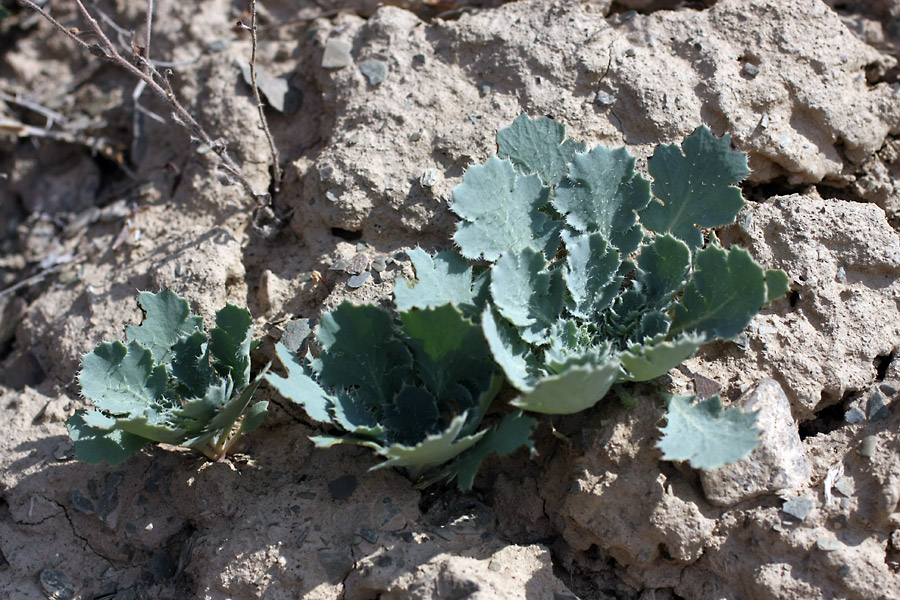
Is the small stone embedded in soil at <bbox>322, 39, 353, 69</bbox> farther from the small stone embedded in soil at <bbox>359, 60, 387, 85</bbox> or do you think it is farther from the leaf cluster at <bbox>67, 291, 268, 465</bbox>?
the leaf cluster at <bbox>67, 291, 268, 465</bbox>

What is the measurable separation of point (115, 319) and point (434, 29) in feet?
6.32

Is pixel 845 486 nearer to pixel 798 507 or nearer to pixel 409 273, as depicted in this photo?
pixel 798 507

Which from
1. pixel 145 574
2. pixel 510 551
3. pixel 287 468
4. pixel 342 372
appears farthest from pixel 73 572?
pixel 510 551

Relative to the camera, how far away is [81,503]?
109 inches

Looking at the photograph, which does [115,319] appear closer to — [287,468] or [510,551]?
[287,468]

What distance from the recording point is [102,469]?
284cm

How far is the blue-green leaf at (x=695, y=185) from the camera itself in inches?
104

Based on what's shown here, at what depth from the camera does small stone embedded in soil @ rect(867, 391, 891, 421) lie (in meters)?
2.57

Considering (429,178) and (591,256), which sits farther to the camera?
(429,178)

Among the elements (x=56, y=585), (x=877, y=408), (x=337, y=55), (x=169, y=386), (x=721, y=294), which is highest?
(x=337, y=55)

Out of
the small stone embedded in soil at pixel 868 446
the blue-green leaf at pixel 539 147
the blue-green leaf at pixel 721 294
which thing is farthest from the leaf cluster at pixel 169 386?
the small stone embedded in soil at pixel 868 446

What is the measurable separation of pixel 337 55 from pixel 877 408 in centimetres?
267

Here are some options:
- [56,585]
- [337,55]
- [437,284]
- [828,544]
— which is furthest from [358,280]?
[828,544]

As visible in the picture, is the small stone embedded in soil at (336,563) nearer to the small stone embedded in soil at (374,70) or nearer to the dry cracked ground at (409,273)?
the dry cracked ground at (409,273)
